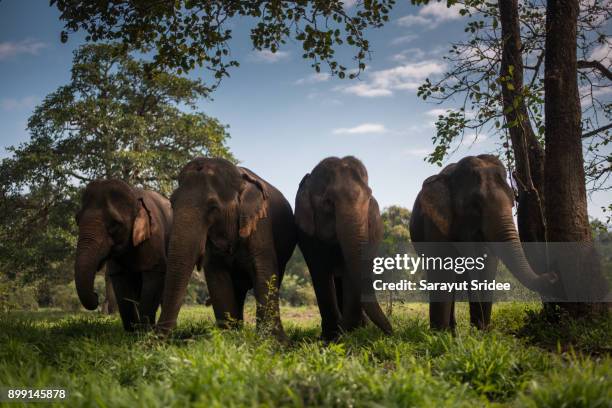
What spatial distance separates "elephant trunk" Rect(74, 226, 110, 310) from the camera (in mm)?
8023

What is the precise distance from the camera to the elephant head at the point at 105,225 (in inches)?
→ 330

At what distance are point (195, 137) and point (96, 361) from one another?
18.1 metres

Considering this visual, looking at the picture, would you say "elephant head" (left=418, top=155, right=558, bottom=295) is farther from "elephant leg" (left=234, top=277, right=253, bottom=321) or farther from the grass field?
"elephant leg" (left=234, top=277, right=253, bottom=321)

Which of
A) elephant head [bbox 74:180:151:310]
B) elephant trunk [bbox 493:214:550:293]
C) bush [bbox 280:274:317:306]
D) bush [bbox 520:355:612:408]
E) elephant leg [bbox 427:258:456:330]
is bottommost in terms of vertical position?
bush [bbox 280:274:317:306]

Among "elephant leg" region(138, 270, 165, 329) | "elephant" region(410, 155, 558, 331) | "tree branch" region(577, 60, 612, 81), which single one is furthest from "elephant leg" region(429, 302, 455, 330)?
"tree branch" region(577, 60, 612, 81)

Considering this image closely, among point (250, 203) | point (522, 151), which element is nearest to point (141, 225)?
point (250, 203)

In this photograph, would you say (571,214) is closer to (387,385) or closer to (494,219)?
(494,219)

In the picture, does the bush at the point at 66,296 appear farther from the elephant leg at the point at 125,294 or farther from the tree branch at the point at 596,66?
the tree branch at the point at 596,66

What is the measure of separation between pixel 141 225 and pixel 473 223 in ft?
18.4

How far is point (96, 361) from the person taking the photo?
5469 millimetres

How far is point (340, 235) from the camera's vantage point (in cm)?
803

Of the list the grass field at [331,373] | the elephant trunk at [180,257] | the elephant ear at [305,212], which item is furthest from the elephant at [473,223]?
the elephant trunk at [180,257]

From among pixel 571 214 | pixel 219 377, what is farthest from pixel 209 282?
pixel 571 214

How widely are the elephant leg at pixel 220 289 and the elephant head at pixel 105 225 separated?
1627mm
